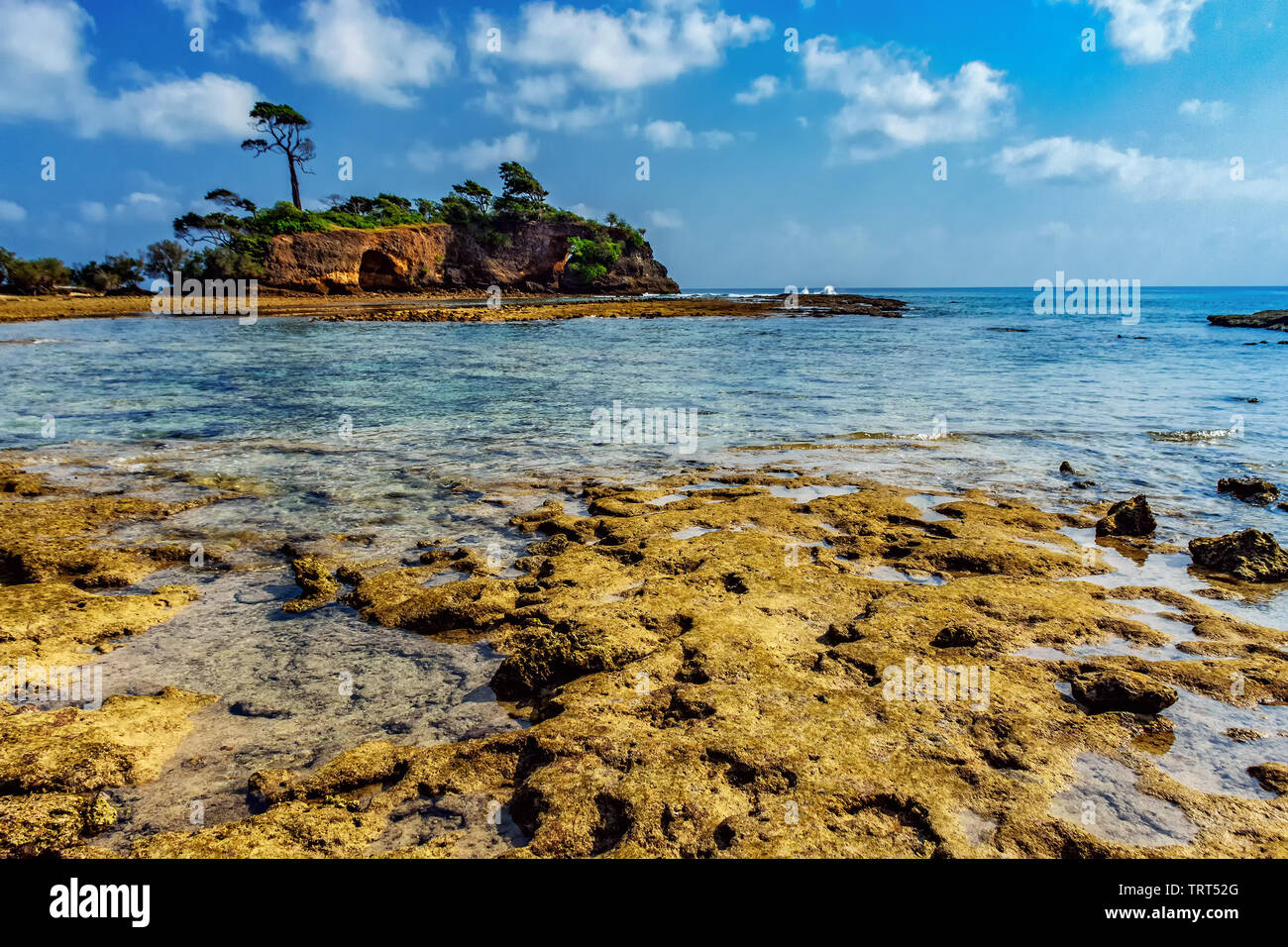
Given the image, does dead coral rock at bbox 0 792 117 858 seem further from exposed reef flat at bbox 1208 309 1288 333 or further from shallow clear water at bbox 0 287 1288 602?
exposed reef flat at bbox 1208 309 1288 333

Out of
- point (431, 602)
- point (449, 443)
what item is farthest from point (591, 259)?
point (431, 602)

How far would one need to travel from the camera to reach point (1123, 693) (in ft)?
11.6

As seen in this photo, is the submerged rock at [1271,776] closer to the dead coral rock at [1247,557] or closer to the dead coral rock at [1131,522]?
the dead coral rock at [1247,557]

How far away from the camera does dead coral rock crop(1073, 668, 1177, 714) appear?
352cm

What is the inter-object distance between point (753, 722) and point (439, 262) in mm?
70495

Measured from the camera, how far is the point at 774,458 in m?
9.45

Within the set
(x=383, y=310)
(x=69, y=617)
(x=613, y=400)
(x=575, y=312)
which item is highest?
(x=575, y=312)

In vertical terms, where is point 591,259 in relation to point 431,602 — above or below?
above

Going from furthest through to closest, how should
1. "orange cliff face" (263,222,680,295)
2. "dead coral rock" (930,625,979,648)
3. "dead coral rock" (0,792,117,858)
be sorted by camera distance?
"orange cliff face" (263,222,680,295) < "dead coral rock" (930,625,979,648) < "dead coral rock" (0,792,117,858)

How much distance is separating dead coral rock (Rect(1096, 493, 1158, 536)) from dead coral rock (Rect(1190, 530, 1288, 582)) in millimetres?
624

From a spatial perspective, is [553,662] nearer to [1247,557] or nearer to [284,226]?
[1247,557]

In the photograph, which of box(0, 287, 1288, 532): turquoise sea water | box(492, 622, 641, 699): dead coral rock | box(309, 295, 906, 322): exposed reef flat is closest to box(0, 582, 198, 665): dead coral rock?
box(492, 622, 641, 699): dead coral rock

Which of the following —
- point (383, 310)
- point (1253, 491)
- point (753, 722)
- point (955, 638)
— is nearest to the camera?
point (753, 722)
